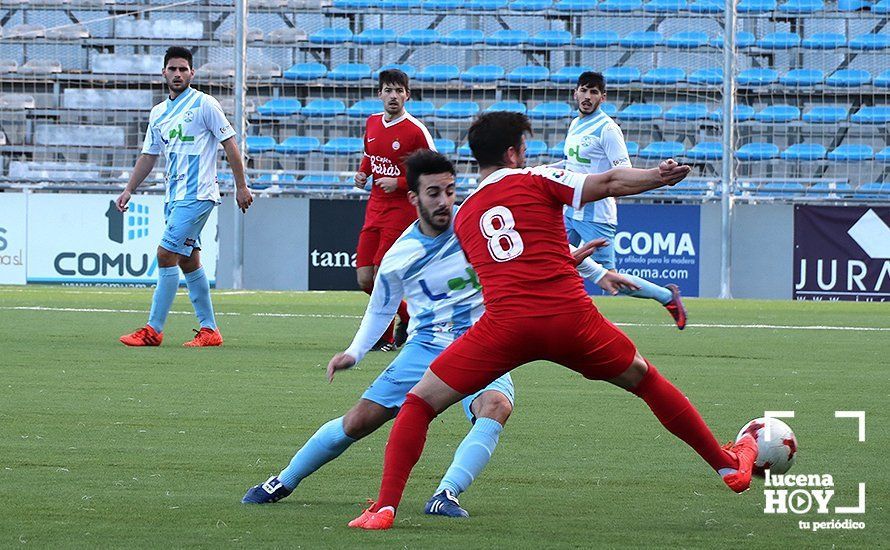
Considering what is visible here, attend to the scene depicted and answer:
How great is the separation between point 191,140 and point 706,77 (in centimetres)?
1465

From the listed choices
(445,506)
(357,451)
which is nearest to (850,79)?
(357,451)

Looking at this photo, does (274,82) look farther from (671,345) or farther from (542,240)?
(542,240)

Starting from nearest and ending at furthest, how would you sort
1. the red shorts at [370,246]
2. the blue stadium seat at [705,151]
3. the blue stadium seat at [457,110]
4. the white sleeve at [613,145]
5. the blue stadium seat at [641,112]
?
the red shorts at [370,246] → the white sleeve at [613,145] → the blue stadium seat at [705,151] → the blue stadium seat at [641,112] → the blue stadium seat at [457,110]

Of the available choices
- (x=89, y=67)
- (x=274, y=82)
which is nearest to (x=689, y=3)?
(x=274, y=82)

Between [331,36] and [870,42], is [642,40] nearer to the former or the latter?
[870,42]

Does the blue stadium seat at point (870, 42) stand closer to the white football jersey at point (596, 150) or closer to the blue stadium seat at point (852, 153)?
the blue stadium seat at point (852, 153)

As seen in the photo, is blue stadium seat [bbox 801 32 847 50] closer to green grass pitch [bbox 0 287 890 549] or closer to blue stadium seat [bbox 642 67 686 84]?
blue stadium seat [bbox 642 67 686 84]

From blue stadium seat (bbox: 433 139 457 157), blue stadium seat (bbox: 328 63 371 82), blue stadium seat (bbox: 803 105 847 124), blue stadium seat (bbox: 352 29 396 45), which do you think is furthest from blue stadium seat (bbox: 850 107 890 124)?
blue stadium seat (bbox: 328 63 371 82)

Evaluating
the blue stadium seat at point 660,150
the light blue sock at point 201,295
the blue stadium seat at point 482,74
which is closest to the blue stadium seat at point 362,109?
the blue stadium seat at point 482,74

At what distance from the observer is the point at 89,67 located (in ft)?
81.6

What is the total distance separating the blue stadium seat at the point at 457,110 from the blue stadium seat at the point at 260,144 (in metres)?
2.99

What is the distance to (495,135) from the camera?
428cm

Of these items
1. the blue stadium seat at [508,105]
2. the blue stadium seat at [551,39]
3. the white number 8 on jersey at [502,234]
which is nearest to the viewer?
the white number 8 on jersey at [502,234]

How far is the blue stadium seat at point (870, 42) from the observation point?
23.7 m
